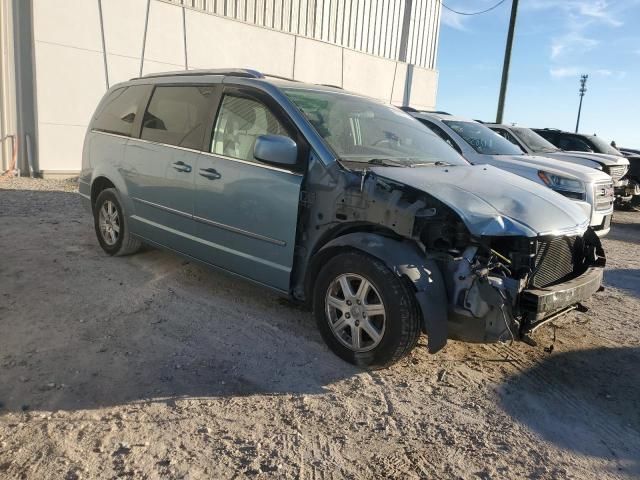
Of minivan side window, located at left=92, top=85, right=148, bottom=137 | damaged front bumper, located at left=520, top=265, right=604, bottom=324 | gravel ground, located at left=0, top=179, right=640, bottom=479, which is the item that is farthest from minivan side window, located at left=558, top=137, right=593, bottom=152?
minivan side window, located at left=92, top=85, right=148, bottom=137

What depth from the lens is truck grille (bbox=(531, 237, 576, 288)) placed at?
3434 millimetres

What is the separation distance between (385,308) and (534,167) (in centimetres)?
534

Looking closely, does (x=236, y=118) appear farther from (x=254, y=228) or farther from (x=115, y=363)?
(x=115, y=363)

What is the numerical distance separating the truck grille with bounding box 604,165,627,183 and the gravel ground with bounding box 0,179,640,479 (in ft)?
20.8

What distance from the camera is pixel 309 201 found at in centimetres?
382

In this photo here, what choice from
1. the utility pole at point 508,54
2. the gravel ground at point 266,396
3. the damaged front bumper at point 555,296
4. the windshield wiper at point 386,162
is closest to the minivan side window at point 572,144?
the utility pole at point 508,54

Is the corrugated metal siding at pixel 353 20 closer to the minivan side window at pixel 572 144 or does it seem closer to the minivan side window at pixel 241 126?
the minivan side window at pixel 572 144

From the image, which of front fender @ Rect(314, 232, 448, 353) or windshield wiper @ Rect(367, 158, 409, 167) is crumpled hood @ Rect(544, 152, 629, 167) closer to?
windshield wiper @ Rect(367, 158, 409, 167)

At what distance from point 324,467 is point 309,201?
6.08 feet

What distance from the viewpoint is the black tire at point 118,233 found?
5.60 m

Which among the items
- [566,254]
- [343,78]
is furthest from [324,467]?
[343,78]

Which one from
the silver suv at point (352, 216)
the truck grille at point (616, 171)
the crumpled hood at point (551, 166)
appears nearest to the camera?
the silver suv at point (352, 216)

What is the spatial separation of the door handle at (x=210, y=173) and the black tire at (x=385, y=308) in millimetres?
1292

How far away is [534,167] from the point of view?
7719 mm
